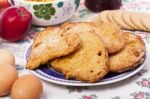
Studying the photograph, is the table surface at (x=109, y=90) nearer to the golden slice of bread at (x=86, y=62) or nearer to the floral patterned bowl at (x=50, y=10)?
the golden slice of bread at (x=86, y=62)

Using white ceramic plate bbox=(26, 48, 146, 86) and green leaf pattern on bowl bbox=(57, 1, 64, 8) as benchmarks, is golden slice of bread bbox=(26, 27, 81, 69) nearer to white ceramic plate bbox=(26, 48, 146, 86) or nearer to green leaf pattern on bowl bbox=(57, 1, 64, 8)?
white ceramic plate bbox=(26, 48, 146, 86)

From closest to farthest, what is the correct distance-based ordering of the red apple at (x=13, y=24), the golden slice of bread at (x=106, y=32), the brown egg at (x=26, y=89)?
the brown egg at (x=26, y=89)
the golden slice of bread at (x=106, y=32)
the red apple at (x=13, y=24)

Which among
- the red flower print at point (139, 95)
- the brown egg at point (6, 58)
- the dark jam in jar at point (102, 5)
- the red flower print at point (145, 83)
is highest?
the dark jam in jar at point (102, 5)

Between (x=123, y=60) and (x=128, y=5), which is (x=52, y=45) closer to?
(x=123, y=60)

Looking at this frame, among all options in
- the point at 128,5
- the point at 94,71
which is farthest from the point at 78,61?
the point at 128,5

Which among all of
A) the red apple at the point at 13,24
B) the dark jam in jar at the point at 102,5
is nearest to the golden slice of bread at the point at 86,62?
the red apple at the point at 13,24

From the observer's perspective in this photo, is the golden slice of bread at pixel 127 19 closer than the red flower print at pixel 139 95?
No
